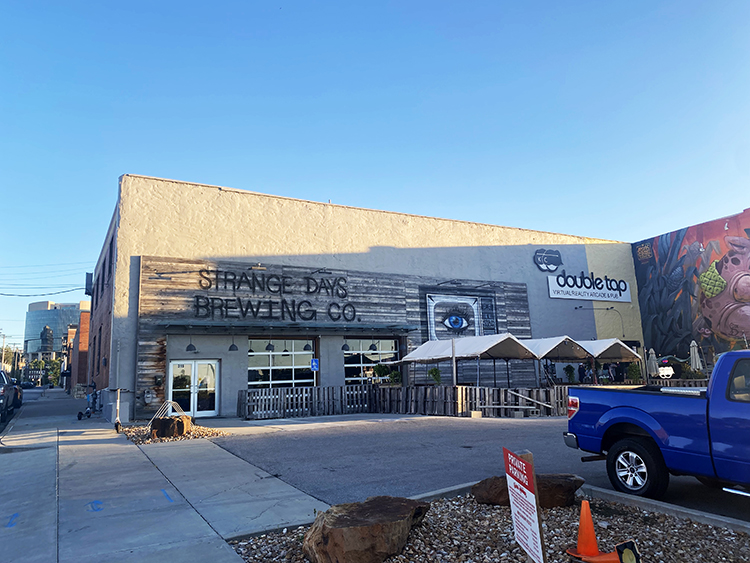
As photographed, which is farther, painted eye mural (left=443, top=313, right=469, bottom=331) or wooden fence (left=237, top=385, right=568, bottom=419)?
painted eye mural (left=443, top=313, right=469, bottom=331)

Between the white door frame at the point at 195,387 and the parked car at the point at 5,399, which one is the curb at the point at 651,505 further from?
the parked car at the point at 5,399

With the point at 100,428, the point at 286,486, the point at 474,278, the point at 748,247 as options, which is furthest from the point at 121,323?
the point at 748,247

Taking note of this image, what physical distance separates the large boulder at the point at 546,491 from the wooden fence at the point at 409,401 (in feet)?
38.2

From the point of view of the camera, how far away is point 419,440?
1209cm

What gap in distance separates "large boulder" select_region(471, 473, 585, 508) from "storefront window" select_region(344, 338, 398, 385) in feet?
55.9

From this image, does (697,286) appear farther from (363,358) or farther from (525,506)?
(525,506)

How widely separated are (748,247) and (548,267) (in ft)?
32.4

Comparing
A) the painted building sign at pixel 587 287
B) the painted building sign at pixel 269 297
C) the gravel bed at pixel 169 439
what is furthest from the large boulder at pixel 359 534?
the painted building sign at pixel 587 287

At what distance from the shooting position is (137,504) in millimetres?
6844

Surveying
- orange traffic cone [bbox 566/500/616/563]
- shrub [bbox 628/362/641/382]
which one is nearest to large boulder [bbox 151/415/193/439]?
orange traffic cone [bbox 566/500/616/563]

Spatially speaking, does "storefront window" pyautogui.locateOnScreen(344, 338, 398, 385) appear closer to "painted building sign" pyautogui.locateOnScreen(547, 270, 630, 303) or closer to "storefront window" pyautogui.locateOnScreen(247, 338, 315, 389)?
"storefront window" pyautogui.locateOnScreen(247, 338, 315, 389)

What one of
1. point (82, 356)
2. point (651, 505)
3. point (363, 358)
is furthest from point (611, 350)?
point (82, 356)

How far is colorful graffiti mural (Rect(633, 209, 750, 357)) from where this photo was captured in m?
28.0

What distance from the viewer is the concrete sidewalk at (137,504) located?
519 centimetres
